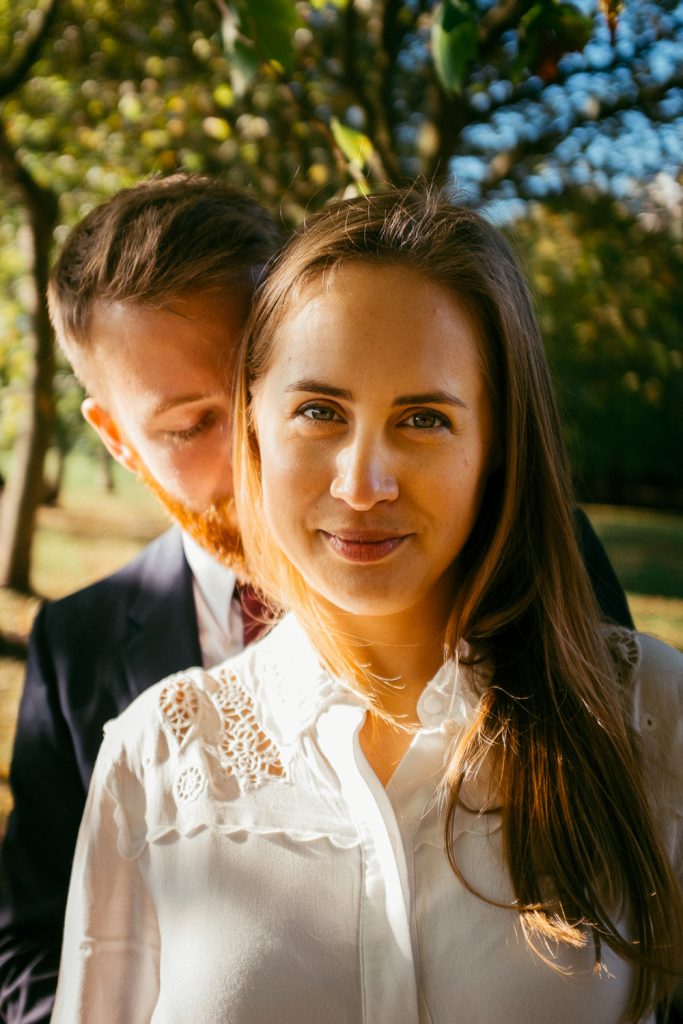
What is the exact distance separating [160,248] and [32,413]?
11.0ft

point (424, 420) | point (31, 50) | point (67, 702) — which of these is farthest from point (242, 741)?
point (31, 50)

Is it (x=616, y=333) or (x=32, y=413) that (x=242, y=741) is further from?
(x=616, y=333)

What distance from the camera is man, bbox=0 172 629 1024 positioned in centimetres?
186

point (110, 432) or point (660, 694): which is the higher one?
point (110, 432)

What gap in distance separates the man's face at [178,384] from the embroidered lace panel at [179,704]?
579 millimetres

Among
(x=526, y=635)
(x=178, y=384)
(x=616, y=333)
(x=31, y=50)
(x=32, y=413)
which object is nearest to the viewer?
(x=526, y=635)

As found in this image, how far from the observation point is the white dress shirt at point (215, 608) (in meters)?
2.14

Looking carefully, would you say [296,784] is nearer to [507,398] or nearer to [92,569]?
[507,398]

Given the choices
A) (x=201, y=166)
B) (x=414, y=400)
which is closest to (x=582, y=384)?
(x=201, y=166)

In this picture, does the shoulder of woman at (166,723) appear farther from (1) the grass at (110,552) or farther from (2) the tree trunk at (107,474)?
(2) the tree trunk at (107,474)

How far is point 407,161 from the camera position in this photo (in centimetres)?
513

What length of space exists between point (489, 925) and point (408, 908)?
114 millimetres

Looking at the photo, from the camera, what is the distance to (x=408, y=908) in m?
1.23

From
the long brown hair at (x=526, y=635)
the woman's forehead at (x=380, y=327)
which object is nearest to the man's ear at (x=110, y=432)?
the long brown hair at (x=526, y=635)
